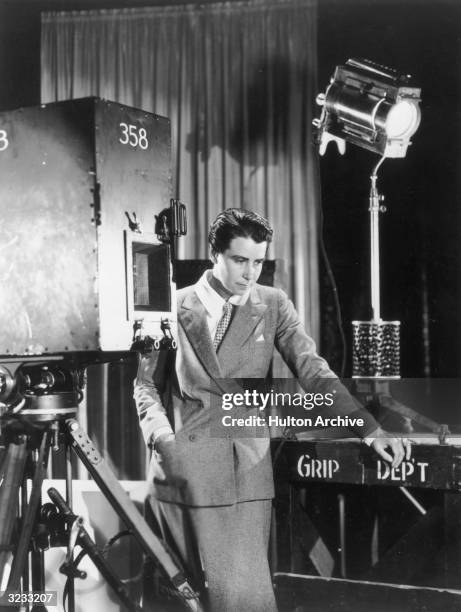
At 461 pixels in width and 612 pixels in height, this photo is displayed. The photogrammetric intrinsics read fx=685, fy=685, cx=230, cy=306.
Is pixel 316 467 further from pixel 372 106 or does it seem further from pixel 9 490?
pixel 372 106

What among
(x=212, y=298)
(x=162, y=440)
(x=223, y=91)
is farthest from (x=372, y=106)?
(x=162, y=440)

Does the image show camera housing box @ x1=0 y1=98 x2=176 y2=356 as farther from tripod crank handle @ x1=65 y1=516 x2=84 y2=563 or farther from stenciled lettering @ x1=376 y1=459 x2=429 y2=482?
stenciled lettering @ x1=376 y1=459 x2=429 y2=482

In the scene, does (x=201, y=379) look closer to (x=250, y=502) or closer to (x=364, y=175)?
(x=250, y=502)

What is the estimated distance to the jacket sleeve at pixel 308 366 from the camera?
6.61 feet

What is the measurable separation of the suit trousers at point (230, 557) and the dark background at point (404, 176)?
660 millimetres

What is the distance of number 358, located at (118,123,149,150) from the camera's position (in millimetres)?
1696

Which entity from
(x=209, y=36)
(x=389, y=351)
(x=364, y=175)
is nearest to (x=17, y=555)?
(x=389, y=351)

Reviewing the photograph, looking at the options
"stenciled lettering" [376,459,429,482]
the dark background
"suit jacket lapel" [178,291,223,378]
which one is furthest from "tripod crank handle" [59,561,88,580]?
the dark background

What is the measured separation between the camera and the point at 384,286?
2316 mm

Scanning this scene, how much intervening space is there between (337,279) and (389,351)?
31cm

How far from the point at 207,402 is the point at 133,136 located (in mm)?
801

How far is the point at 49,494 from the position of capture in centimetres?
158

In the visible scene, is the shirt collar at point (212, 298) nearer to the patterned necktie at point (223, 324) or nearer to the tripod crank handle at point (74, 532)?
the patterned necktie at point (223, 324)

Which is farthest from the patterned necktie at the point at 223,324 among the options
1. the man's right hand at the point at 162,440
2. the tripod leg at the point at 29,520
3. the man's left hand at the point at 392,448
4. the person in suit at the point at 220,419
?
the tripod leg at the point at 29,520
